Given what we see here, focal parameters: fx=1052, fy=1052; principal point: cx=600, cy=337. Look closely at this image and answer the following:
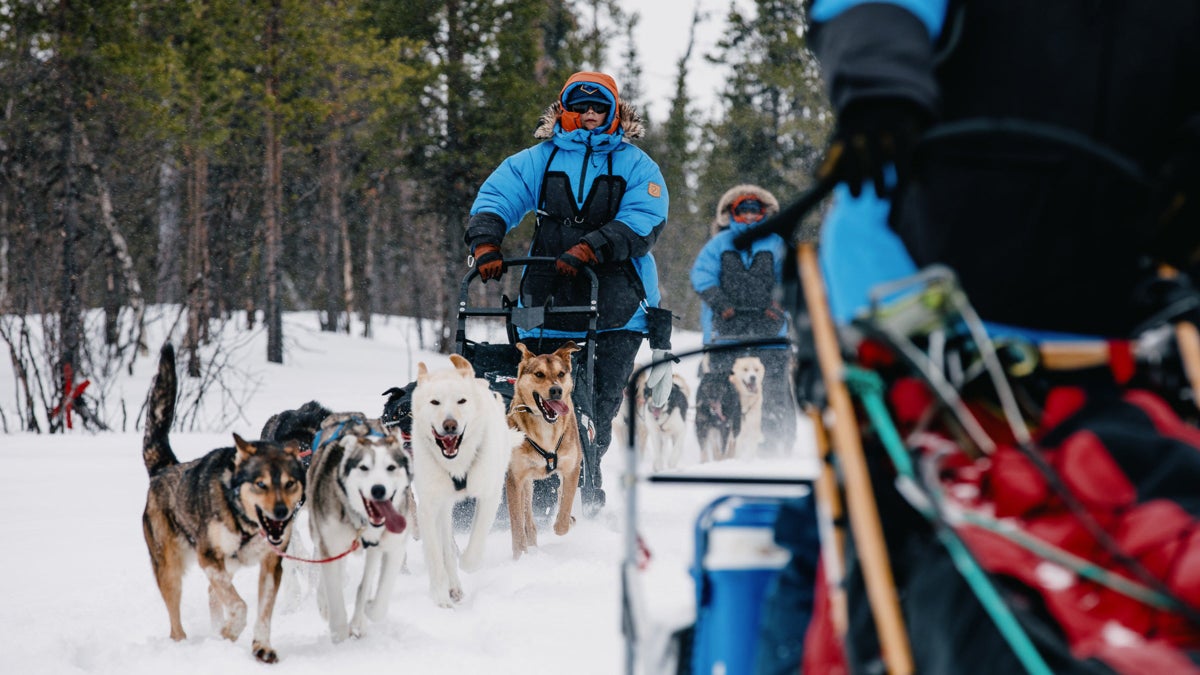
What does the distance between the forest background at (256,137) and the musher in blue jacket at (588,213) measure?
4341 millimetres

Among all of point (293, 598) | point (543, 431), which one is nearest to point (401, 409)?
point (543, 431)

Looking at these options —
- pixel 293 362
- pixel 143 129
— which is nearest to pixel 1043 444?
pixel 143 129

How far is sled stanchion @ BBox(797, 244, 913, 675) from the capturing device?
1024mm

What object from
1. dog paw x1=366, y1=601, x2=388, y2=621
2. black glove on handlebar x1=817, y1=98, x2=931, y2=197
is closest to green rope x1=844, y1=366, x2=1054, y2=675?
black glove on handlebar x1=817, y1=98, x2=931, y2=197

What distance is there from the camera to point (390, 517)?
4.05 meters

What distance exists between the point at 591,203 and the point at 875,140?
172 inches

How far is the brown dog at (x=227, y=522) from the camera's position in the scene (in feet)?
12.4

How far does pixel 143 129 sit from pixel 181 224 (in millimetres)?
5140

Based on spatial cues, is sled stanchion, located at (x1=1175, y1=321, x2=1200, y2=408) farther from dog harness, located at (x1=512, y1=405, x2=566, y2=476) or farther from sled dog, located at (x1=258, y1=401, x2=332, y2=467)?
dog harness, located at (x1=512, y1=405, x2=566, y2=476)

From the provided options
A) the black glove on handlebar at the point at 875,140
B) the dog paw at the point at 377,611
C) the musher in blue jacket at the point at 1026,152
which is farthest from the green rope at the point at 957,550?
the dog paw at the point at 377,611

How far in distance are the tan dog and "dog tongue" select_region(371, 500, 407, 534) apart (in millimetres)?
5855

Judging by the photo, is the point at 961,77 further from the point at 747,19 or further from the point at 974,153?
the point at 747,19

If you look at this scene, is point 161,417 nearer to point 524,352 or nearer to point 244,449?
point 244,449

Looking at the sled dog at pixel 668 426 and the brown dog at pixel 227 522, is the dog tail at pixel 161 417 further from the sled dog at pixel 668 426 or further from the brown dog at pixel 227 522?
the sled dog at pixel 668 426
